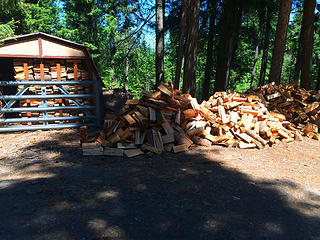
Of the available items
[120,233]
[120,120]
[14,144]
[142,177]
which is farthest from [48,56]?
[120,233]

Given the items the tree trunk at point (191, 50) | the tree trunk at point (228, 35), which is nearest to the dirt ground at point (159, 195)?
the tree trunk at point (191, 50)

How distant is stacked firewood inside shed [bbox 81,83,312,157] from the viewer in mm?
5422

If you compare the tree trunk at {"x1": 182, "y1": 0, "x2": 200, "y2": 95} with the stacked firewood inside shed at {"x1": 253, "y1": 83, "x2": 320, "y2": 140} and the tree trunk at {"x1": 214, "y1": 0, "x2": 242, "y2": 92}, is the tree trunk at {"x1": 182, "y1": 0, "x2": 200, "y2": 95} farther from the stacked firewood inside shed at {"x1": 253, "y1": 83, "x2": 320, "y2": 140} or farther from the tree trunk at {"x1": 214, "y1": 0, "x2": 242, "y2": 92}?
the tree trunk at {"x1": 214, "y1": 0, "x2": 242, "y2": 92}

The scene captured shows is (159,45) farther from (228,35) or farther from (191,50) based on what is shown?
(191,50)

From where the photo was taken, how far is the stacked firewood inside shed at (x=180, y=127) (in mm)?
5422

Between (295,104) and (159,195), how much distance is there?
678 centimetres

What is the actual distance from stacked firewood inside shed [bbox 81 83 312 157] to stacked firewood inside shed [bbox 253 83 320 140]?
2.78 feet

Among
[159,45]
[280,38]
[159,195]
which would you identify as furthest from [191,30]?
[159,195]

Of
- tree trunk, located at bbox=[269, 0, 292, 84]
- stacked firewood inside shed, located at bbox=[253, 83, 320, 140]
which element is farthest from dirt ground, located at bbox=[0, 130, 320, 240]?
tree trunk, located at bbox=[269, 0, 292, 84]

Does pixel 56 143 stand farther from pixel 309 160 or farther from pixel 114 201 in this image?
pixel 309 160

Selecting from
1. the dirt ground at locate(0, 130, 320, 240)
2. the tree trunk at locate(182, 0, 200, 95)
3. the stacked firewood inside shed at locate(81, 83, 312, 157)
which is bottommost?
the dirt ground at locate(0, 130, 320, 240)

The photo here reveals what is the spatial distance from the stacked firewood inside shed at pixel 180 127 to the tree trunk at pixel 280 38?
10.8 feet

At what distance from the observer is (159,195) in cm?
324

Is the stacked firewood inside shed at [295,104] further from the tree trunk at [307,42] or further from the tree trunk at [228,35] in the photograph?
the tree trunk at [228,35]
